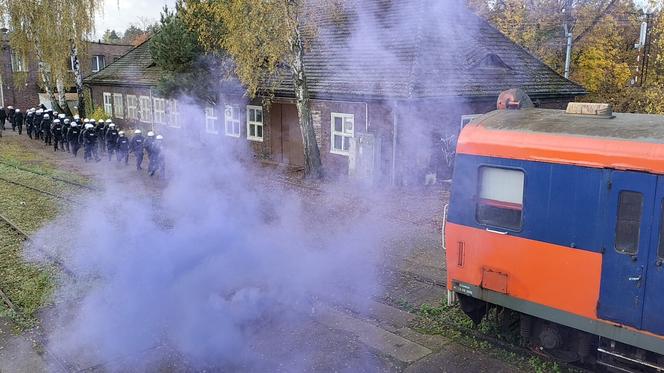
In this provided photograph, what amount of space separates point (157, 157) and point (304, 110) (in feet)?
14.1

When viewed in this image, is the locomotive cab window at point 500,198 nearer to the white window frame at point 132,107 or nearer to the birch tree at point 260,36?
the birch tree at point 260,36

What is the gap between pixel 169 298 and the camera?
6.77 meters

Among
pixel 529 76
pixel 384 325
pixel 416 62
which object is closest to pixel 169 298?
pixel 384 325

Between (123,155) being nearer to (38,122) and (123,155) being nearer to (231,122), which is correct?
(231,122)

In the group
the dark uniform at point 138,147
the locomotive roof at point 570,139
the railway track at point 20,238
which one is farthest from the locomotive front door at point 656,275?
the dark uniform at point 138,147

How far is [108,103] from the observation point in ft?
92.8

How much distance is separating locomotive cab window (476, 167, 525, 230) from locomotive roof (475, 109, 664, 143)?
480 mm

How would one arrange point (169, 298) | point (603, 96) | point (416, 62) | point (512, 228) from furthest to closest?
point (603, 96), point (416, 62), point (169, 298), point (512, 228)

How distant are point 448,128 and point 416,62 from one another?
2.17 meters

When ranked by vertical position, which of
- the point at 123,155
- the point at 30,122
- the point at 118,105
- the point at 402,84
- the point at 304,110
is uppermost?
the point at 402,84

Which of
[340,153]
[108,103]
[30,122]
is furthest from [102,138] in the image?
[108,103]

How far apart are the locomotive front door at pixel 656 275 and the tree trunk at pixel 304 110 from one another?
1026 centimetres

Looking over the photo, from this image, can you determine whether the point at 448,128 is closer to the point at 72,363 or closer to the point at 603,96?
the point at 72,363

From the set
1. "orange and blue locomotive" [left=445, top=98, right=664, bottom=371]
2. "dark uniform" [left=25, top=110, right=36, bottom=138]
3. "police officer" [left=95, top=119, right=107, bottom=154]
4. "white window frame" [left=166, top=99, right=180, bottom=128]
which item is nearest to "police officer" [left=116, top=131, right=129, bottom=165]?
"police officer" [left=95, top=119, right=107, bottom=154]
